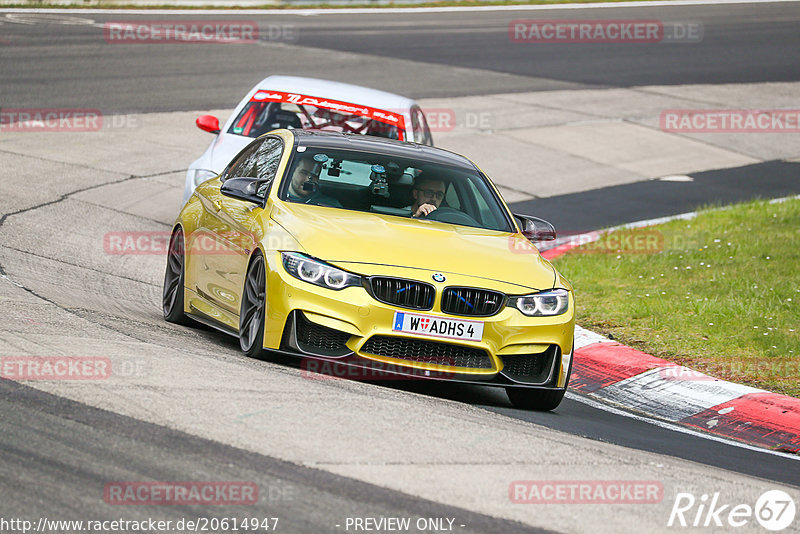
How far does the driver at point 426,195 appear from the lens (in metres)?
8.67

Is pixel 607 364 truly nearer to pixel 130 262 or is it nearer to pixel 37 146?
pixel 130 262

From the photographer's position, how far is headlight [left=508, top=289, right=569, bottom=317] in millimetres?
7621

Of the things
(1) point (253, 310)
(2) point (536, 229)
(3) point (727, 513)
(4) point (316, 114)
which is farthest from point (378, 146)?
(3) point (727, 513)

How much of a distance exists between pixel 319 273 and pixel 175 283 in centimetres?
231

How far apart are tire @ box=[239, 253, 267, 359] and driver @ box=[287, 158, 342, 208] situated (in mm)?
722

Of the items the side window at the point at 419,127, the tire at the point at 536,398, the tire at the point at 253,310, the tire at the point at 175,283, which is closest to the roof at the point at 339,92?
the side window at the point at 419,127

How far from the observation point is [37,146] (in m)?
17.3

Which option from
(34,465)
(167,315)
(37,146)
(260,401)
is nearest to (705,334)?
(167,315)

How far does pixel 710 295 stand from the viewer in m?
11.5

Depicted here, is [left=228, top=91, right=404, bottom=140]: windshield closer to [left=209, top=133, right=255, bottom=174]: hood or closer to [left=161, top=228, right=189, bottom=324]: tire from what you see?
[left=209, top=133, right=255, bottom=174]: hood

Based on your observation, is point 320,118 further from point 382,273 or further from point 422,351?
point 422,351

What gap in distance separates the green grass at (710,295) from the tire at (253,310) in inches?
140

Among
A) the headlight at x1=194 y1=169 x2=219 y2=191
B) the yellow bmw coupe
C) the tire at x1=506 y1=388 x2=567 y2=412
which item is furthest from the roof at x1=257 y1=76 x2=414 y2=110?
the tire at x1=506 y1=388 x2=567 y2=412

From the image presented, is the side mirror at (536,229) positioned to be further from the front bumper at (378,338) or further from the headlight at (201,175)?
the headlight at (201,175)
